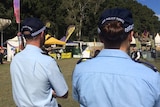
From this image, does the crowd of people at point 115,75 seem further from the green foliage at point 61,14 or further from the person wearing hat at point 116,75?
the green foliage at point 61,14

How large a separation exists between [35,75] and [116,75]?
1.43 meters

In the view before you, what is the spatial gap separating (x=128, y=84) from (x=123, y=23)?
419 mm

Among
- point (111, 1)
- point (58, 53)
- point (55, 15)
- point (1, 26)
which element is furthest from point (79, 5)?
point (1, 26)

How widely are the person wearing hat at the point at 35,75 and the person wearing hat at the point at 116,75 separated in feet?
3.39

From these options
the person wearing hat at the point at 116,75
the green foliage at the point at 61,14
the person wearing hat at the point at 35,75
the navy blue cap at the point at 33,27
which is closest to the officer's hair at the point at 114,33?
the person wearing hat at the point at 116,75

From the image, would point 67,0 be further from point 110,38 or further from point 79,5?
point 110,38

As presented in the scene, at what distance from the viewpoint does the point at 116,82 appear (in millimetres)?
2475

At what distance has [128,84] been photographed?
2.45 m

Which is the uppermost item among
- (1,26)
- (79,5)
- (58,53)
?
(79,5)

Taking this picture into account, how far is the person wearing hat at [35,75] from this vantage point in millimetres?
3715

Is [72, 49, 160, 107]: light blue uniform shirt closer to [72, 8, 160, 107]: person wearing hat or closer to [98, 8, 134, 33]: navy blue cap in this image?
[72, 8, 160, 107]: person wearing hat

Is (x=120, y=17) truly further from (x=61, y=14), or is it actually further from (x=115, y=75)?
(x=61, y=14)

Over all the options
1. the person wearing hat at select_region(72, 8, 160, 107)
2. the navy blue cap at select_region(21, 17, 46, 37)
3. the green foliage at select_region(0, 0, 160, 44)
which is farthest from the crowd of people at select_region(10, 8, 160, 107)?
the green foliage at select_region(0, 0, 160, 44)

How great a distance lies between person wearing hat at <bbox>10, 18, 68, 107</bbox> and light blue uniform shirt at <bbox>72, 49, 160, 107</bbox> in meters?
1.06
